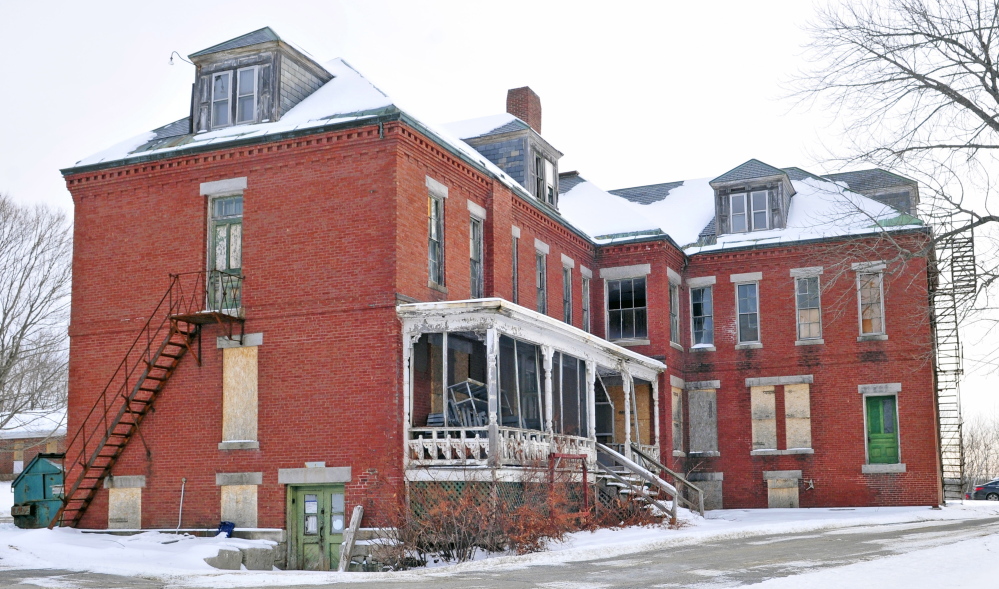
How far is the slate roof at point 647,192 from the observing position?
124 ft

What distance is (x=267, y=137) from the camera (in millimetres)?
21812

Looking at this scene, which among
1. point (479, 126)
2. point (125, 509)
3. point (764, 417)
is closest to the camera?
point (125, 509)

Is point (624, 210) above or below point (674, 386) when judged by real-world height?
above

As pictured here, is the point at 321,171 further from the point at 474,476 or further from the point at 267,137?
the point at 474,476

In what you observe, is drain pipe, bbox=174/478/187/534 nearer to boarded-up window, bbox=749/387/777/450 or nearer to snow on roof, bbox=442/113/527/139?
snow on roof, bbox=442/113/527/139

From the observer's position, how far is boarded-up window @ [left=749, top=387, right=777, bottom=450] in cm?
3206

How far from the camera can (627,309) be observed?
32062 mm

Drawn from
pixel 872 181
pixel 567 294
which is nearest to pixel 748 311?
pixel 872 181

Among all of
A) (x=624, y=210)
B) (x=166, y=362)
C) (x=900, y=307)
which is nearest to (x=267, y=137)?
(x=166, y=362)

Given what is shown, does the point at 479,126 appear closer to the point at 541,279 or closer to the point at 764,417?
the point at 541,279

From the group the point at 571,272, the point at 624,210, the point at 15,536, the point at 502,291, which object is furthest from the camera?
the point at 624,210

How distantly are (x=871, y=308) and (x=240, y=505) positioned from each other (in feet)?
64.6

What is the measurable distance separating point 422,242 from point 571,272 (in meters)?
9.56

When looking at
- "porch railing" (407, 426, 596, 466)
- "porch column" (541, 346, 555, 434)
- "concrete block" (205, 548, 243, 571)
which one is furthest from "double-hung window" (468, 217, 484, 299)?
"concrete block" (205, 548, 243, 571)
